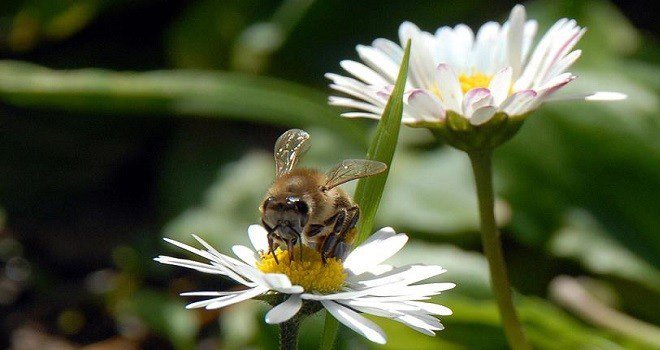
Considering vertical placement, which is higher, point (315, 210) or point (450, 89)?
point (450, 89)

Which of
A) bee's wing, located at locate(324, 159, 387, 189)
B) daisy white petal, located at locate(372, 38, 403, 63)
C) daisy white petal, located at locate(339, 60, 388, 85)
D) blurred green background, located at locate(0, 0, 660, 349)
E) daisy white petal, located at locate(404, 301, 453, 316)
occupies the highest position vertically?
blurred green background, located at locate(0, 0, 660, 349)

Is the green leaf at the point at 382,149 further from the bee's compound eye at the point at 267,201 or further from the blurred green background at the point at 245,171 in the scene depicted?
the blurred green background at the point at 245,171

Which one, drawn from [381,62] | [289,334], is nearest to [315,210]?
[289,334]

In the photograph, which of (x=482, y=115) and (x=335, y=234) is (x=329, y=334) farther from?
(x=482, y=115)

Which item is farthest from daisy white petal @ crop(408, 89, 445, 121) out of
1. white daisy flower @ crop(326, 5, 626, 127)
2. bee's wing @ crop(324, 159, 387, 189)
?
bee's wing @ crop(324, 159, 387, 189)

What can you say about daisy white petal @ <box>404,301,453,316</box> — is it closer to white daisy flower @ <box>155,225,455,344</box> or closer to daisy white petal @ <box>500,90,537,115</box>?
white daisy flower @ <box>155,225,455,344</box>

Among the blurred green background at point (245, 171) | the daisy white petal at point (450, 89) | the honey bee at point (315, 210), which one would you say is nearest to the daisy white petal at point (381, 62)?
the daisy white petal at point (450, 89)

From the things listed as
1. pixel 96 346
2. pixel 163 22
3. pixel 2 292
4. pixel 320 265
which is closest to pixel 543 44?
pixel 320 265
